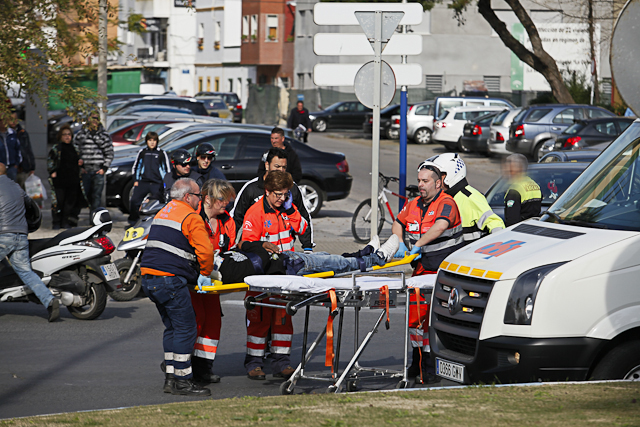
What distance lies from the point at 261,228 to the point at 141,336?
2370mm

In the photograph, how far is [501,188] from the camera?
468 inches

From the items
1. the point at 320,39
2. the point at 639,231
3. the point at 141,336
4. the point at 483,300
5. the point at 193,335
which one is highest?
the point at 320,39

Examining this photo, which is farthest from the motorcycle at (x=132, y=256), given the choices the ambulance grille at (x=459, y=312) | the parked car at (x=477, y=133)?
the parked car at (x=477, y=133)

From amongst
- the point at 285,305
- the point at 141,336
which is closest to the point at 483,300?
the point at 285,305

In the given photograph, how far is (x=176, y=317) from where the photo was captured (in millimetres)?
6891

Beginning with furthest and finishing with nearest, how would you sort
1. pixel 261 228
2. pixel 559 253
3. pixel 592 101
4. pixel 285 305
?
1. pixel 592 101
2. pixel 261 228
3. pixel 285 305
4. pixel 559 253

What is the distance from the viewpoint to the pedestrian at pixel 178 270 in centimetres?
682

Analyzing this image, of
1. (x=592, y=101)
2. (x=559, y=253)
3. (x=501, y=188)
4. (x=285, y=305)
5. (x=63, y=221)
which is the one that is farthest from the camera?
(x=592, y=101)

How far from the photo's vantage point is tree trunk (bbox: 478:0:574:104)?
27.8 metres

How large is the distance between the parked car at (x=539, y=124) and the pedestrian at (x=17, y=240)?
62.1 feet

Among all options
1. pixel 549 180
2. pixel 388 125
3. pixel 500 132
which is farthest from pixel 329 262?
pixel 388 125

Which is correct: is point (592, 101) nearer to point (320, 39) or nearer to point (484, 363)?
point (320, 39)

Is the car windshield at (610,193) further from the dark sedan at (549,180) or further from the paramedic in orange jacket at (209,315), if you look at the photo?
the dark sedan at (549,180)

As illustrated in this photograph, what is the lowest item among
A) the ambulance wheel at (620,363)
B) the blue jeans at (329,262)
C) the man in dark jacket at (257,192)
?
the ambulance wheel at (620,363)
